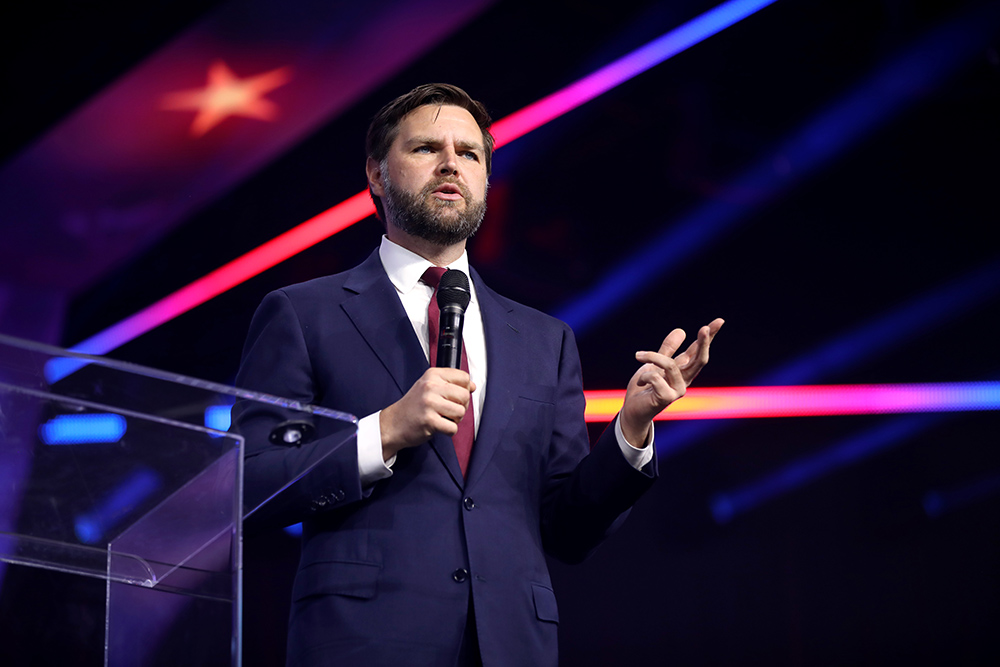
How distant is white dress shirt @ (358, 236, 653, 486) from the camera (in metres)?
1.53

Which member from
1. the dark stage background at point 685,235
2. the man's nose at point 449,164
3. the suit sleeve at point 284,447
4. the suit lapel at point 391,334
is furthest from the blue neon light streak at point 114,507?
the dark stage background at point 685,235

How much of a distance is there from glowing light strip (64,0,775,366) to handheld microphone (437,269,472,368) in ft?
6.13

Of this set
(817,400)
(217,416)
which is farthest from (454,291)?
(817,400)

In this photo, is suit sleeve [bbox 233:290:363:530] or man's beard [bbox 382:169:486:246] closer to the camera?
suit sleeve [bbox 233:290:363:530]

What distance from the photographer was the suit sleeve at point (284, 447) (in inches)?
44.6

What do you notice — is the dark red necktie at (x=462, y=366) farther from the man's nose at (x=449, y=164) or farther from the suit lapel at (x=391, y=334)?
the man's nose at (x=449, y=164)

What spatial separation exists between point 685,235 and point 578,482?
1885 millimetres

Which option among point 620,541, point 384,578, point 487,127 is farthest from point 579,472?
point 620,541

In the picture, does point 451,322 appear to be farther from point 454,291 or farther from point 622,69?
point 622,69

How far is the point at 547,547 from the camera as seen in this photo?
72.7 inches

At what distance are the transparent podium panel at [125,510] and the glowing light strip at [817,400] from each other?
239cm

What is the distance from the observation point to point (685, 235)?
11.3 feet

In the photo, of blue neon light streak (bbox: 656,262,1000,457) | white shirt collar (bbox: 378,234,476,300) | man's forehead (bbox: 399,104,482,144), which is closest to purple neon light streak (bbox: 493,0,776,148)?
blue neon light streak (bbox: 656,262,1000,457)

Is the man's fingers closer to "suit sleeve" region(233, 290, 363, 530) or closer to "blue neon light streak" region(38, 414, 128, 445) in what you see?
"suit sleeve" region(233, 290, 363, 530)
